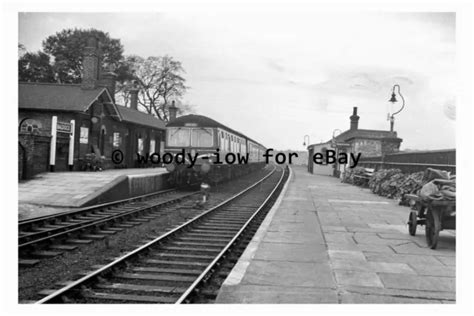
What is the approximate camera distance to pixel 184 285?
5.20 metres

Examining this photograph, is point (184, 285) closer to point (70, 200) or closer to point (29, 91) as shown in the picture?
point (29, 91)

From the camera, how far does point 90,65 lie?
21.8 feet

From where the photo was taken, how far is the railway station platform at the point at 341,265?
14.3 ft

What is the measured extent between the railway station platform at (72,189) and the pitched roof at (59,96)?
185cm

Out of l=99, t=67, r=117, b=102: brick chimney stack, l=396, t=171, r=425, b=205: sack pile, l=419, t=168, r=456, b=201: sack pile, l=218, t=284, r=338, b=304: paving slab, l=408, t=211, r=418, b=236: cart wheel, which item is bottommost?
l=218, t=284, r=338, b=304: paving slab

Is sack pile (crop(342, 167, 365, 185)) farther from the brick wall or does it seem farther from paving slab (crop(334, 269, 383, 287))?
paving slab (crop(334, 269, 383, 287))

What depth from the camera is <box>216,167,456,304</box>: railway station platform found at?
4.36 m

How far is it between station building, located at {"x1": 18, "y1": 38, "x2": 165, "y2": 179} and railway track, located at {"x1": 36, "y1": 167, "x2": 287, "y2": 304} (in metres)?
2.23

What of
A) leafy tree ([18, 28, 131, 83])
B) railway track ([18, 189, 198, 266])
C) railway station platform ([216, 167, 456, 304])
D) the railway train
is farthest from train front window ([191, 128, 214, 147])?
leafy tree ([18, 28, 131, 83])

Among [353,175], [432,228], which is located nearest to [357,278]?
[432,228]

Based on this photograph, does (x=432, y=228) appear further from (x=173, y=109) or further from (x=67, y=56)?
(x=67, y=56)

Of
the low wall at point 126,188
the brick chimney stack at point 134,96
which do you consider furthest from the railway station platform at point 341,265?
the low wall at point 126,188
